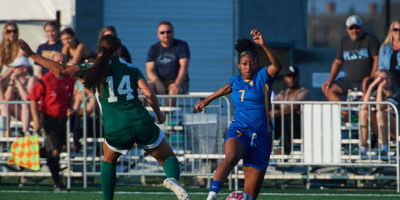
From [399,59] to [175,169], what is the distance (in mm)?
5301

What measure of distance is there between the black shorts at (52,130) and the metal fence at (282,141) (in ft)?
1.10

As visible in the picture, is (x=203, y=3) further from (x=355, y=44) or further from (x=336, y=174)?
(x=336, y=174)

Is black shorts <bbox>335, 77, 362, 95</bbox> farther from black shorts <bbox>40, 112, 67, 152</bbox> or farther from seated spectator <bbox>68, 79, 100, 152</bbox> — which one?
black shorts <bbox>40, 112, 67, 152</bbox>

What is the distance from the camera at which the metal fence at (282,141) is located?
1074 centimetres

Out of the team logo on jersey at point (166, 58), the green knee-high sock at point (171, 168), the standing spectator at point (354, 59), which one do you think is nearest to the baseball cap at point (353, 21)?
the standing spectator at point (354, 59)

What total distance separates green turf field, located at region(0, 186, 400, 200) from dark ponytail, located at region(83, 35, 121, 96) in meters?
2.68

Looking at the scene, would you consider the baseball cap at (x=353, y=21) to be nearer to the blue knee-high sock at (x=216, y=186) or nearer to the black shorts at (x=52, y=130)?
the black shorts at (x=52, y=130)

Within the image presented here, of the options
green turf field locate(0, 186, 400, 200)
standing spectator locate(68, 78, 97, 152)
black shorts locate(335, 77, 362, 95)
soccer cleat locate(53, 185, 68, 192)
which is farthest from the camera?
black shorts locate(335, 77, 362, 95)

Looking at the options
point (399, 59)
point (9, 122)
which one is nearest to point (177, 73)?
point (9, 122)

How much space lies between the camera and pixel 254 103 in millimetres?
7352

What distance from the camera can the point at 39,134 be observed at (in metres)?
11.7

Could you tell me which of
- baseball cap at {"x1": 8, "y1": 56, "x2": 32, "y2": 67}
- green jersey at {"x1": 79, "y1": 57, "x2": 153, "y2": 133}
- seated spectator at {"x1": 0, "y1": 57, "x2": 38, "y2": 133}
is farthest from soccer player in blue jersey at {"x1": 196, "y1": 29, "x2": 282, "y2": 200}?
baseball cap at {"x1": 8, "y1": 56, "x2": 32, "y2": 67}

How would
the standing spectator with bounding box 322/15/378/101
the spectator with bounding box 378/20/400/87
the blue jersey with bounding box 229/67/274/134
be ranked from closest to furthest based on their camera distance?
the blue jersey with bounding box 229/67/274/134, the spectator with bounding box 378/20/400/87, the standing spectator with bounding box 322/15/378/101

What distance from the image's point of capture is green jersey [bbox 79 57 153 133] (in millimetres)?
7152
